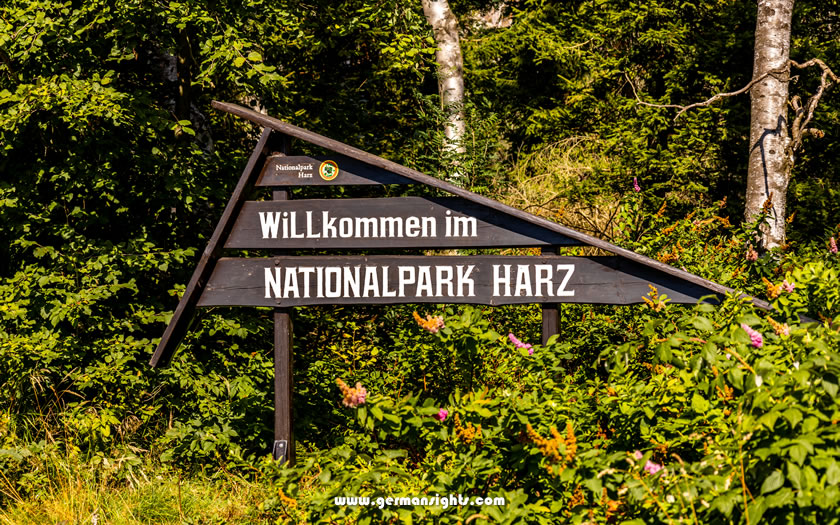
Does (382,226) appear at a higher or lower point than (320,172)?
lower

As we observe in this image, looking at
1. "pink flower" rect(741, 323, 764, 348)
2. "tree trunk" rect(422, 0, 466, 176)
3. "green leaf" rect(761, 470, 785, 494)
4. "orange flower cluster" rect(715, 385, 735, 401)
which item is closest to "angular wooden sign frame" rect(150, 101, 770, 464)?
"orange flower cluster" rect(715, 385, 735, 401)

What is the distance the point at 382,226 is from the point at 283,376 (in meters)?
1.10

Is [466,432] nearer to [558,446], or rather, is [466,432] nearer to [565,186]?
[558,446]

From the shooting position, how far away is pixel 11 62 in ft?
18.9

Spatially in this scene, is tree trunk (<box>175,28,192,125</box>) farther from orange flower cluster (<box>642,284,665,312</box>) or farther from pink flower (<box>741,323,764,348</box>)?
pink flower (<box>741,323,764,348</box>)

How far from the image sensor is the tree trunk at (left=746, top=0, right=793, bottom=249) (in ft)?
22.4

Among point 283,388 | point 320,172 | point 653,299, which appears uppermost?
point 320,172

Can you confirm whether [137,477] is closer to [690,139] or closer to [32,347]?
[32,347]

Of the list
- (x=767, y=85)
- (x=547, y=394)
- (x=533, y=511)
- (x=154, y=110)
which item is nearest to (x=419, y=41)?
(x=154, y=110)

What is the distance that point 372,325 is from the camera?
7.10 m

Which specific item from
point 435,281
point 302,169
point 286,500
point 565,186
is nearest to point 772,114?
point 565,186

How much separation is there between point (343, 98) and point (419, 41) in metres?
1.32

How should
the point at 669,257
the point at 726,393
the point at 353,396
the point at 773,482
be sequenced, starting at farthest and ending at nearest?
the point at 669,257 → the point at 353,396 → the point at 726,393 → the point at 773,482

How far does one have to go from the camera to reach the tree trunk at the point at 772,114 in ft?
22.4
